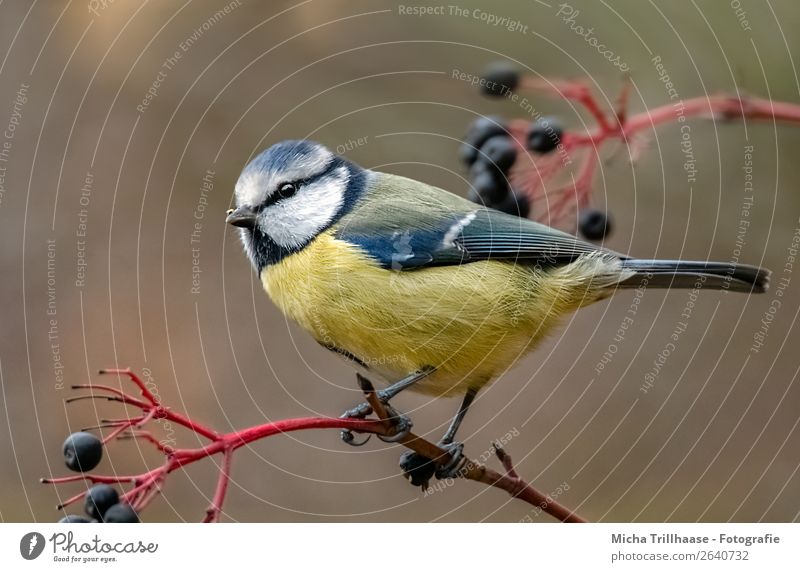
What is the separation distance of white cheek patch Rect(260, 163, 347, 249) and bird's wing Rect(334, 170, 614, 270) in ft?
0.11

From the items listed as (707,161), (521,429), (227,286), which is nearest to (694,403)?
(521,429)

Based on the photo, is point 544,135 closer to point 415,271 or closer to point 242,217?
point 415,271

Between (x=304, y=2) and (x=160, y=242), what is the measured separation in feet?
1.90

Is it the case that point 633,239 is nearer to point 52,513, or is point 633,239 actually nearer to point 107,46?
point 107,46

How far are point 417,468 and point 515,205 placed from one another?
1.50ft

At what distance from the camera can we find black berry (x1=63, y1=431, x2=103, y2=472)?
87 centimetres

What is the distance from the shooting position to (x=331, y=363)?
72.4 inches

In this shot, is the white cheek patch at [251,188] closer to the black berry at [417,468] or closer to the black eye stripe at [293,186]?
the black eye stripe at [293,186]

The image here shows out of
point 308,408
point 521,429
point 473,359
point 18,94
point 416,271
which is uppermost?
point 18,94

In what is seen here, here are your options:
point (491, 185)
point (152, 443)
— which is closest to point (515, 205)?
point (491, 185)

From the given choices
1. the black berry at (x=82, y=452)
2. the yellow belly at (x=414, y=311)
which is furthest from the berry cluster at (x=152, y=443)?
the yellow belly at (x=414, y=311)

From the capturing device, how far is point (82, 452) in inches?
34.5

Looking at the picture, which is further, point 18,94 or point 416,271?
point 18,94
